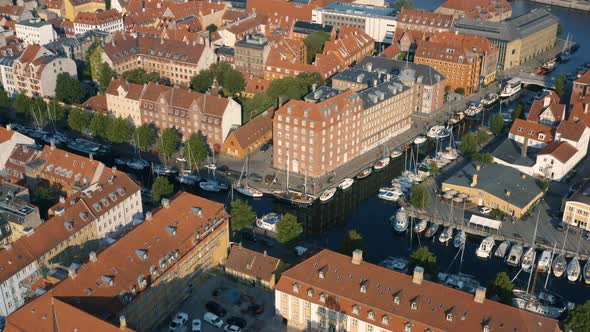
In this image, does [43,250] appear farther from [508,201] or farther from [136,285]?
[508,201]

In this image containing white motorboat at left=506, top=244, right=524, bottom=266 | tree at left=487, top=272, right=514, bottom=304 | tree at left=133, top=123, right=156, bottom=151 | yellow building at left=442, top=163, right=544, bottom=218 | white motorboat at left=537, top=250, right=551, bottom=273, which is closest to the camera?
tree at left=487, top=272, right=514, bottom=304

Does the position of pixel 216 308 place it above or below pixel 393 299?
below

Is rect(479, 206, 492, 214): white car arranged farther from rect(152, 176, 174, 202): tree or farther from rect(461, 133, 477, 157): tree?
rect(152, 176, 174, 202): tree

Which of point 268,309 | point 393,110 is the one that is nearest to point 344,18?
point 393,110

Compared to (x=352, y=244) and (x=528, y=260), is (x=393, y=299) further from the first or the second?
(x=528, y=260)

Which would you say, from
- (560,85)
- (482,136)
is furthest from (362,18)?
(482,136)

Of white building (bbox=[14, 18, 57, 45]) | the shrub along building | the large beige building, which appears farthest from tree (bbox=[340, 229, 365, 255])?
white building (bbox=[14, 18, 57, 45])

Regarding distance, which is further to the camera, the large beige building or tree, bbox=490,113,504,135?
the large beige building
